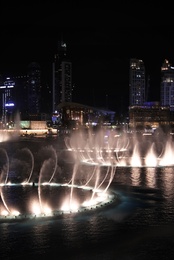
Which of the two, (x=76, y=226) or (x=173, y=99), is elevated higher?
(x=173, y=99)

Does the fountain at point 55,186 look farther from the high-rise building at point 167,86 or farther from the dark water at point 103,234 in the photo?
the high-rise building at point 167,86

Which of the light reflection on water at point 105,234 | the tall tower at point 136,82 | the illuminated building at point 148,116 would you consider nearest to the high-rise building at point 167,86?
the tall tower at point 136,82

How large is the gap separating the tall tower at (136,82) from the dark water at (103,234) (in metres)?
171

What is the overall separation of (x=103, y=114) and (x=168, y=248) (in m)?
160

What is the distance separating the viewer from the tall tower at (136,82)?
610 feet

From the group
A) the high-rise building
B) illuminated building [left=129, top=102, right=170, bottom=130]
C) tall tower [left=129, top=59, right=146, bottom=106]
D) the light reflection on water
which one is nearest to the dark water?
the light reflection on water

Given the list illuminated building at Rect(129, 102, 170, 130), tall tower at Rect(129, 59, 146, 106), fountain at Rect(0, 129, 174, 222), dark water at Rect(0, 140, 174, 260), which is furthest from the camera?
tall tower at Rect(129, 59, 146, 106)

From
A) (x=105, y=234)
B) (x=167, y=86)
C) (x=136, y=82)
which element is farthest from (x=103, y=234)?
(x=167, y=86)

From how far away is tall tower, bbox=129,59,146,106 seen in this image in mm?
186000

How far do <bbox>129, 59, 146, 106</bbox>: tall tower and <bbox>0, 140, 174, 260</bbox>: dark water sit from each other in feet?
560

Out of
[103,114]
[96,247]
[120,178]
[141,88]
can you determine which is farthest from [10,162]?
[141,88]

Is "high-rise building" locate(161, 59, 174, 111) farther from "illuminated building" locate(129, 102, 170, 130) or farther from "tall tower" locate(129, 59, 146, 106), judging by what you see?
"illuminated building" locate(129, 102, 170, 130)

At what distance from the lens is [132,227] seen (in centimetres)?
1244

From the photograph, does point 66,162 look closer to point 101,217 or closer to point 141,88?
point 101,217
